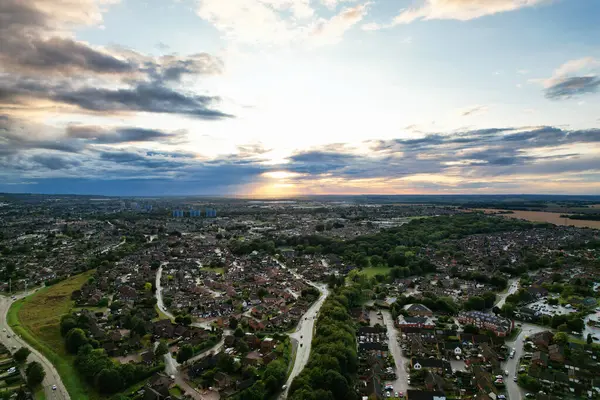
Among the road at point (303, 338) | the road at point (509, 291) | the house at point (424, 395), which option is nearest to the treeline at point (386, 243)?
the road at point (509, 291)

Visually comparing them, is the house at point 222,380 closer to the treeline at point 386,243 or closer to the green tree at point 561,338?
the green tree at point 561,338

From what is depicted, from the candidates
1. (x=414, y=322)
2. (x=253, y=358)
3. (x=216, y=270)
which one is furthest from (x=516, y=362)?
(x=216, y=270)

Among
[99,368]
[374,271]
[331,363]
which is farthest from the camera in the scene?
[374,271]

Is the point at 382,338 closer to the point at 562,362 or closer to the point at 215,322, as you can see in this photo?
the point at 562,362

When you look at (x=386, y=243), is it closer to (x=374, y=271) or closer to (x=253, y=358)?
(x=374, y=271)

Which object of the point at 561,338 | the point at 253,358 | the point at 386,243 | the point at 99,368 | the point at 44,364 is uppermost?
the point at 386,243

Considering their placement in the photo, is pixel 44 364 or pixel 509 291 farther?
pixel 509 291

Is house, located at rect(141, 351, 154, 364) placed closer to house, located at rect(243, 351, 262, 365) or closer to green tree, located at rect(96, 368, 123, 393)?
green tree, located at rect(96, 368, 123, 393)
